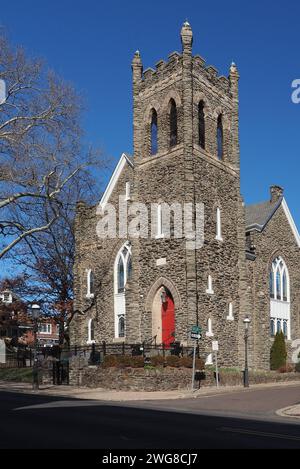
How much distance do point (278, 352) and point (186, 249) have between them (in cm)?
945

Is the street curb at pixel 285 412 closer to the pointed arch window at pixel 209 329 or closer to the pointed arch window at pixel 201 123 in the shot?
the pointed arch window at pixel 209 329

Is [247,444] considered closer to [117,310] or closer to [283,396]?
[283,396]

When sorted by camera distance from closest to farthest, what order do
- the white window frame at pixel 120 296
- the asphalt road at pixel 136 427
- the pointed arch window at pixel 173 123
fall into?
the asphalt road at pixel 136 427 < the pointed arch window at pixel 173 123 < the white window frame at pixel 120 296

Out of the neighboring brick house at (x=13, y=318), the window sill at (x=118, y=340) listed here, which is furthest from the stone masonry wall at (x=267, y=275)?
the neighboring brick house at (x=13, y=318)

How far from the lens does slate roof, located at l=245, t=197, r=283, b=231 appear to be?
37.8 metres

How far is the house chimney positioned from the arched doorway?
1180cm

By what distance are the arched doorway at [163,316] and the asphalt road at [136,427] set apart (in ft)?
36.7

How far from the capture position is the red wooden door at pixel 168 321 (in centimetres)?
3186

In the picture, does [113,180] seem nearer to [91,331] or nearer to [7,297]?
[91,331]

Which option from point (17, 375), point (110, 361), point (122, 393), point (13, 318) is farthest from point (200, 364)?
point (13, 318)

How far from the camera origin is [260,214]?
3984 centimetres

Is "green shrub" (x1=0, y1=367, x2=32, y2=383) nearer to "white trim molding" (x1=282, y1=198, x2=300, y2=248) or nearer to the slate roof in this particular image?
the slate roof
